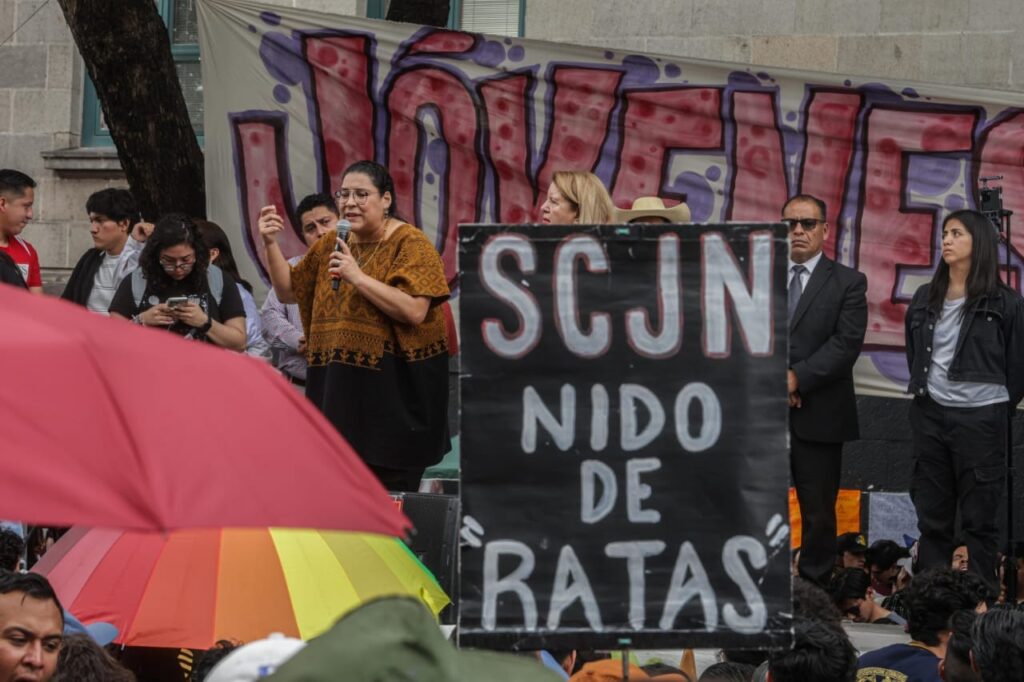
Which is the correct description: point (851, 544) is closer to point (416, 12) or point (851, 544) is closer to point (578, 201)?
point (578, 201)

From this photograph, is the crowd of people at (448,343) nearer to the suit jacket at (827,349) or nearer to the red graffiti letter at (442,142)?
the suit jacket at (827,349)

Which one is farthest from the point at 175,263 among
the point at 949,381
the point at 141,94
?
the point at 949,381

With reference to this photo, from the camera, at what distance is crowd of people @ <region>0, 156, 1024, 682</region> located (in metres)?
7.32

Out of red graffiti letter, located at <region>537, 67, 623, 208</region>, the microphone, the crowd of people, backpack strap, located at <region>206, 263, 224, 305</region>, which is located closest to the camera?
the microphone

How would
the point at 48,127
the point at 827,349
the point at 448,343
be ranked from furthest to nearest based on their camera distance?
the point at 48,127, the point at 827,349, the point at 448,343

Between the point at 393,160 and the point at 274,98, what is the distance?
743 millimetres

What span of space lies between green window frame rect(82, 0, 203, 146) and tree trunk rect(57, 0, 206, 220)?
323 centimetres

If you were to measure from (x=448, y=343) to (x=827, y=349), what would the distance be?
68.9 inches

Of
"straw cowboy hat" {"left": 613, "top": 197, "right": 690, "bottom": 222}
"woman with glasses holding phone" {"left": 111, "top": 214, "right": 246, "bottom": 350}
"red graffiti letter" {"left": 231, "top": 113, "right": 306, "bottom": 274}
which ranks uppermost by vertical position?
"red graffiti letter" {"left": 231, "top": 113, "right": 306, "bottom": 274}

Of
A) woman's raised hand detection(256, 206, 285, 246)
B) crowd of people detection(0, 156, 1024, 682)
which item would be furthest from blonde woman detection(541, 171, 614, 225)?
woman's raised hand detection(256, 206, 285, 246)

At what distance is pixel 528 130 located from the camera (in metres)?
9.72

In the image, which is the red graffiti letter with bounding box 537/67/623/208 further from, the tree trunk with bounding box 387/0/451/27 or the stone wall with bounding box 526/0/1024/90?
the stone wall with bounding box 526/0/1024/90

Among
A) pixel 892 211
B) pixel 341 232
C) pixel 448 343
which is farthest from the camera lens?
pixel 892 211

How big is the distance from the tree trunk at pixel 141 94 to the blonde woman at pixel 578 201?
337cm
